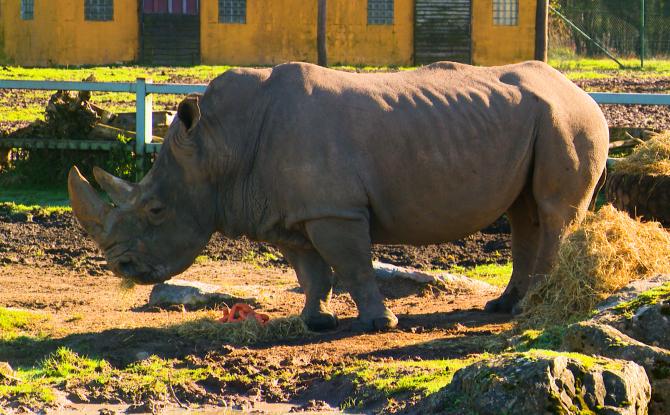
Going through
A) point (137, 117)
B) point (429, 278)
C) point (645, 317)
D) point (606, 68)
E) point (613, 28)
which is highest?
point (613, 28)

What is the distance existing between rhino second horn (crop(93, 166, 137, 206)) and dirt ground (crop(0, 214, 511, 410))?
2.52 feet

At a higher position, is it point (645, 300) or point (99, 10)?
point (99, 10)

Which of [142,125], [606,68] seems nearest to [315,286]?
[142,125]

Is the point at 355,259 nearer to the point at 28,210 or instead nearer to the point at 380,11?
the point at 28,210

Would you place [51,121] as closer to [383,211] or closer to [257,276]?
[257,276]

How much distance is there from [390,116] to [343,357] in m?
1.83

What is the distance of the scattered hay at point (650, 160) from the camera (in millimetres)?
11156

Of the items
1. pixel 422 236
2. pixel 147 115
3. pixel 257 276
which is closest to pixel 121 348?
pixel 422 236

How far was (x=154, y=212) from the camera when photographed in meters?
9.65

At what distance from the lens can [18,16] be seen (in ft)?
110

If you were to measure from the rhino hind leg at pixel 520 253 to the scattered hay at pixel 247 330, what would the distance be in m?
1.61

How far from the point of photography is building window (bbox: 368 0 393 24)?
1340 inches

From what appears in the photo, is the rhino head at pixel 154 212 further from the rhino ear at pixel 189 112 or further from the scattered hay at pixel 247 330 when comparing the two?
the scattered hay at pixel 247 330

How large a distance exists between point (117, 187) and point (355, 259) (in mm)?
Result: 1748
